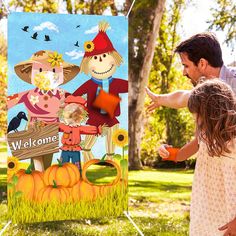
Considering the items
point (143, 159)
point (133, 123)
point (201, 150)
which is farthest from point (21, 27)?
point (143, 159)

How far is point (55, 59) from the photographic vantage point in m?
3.48

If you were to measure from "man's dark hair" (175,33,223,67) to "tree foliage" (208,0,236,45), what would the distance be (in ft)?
20.6

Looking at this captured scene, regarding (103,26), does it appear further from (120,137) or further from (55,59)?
(120,137)

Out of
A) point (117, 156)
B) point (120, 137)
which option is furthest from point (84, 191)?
point (120, 137)

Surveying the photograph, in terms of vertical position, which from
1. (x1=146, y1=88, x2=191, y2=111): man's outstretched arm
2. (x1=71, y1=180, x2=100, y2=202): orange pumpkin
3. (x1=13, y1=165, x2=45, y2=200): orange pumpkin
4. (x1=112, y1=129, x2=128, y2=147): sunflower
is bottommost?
(x1=71, y1=180, x2=100, y2=202): orange pumpkin

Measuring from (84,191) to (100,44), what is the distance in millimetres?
1052

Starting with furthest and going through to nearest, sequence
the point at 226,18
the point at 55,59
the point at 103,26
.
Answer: the point at 226,18 → the point at 103,26 → the point at 55,59

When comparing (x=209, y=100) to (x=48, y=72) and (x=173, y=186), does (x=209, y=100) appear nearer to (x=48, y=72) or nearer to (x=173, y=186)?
(x=48, y=72)

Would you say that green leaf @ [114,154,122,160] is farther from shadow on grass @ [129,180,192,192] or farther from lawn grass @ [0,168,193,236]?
shadow on grass @ [129,180,192,192]

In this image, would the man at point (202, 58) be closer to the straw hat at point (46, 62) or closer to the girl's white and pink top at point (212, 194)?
the girl's white and pink top at point (212, 194)

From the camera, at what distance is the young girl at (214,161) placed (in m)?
1.99

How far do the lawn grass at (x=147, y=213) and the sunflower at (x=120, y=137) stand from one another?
122 centimetres

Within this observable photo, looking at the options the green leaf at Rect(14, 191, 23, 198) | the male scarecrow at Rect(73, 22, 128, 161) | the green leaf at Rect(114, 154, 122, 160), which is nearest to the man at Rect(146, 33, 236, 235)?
the male scarecrow at Rect(73, 22, 128, 161)

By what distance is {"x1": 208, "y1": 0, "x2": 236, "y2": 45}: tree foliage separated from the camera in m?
8.57
